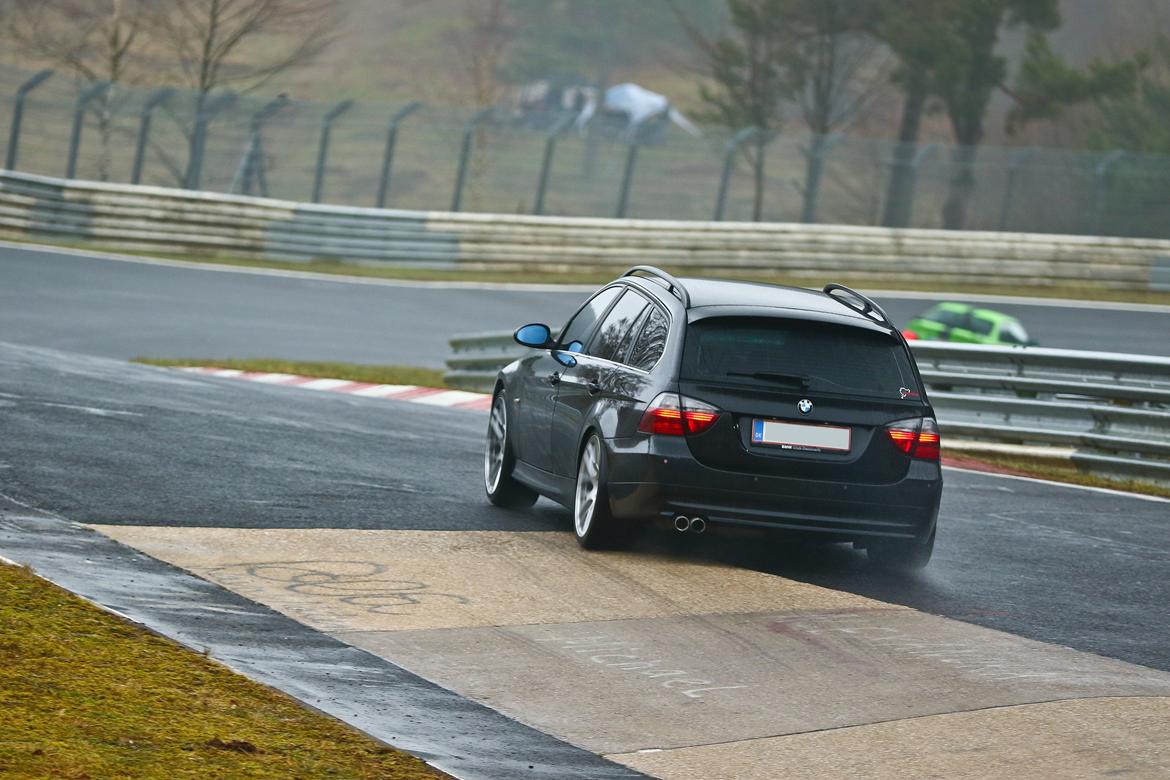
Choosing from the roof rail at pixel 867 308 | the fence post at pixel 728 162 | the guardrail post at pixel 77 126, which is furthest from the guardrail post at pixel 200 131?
the roof rail at pixel 867 308

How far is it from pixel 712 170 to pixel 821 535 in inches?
1157

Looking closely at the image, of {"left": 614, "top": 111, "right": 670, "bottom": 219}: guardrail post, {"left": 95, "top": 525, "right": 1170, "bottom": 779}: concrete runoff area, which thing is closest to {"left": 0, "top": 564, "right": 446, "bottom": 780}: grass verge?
{"left": 95, "top": 525, "right": 1170, "bottom": 779}: concrete runoff area

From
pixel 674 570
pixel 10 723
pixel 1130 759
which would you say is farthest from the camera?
pixel 674 570

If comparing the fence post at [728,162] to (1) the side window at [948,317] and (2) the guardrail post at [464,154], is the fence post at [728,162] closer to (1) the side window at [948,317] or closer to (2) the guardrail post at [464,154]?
(2) the guardrail post at [464,154]

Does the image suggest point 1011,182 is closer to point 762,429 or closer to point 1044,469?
point 1044,469

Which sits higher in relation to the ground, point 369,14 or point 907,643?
point 369,14

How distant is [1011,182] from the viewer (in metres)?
39.1

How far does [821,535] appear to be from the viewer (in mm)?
8930

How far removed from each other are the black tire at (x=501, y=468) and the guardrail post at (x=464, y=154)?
25730 millimetres

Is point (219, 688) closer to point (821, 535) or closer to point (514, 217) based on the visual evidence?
point (821, 535)

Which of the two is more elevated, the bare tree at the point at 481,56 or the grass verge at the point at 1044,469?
Answer: the bare tree at the point at 481,56

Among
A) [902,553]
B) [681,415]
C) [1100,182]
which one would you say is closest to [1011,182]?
[1100,182]

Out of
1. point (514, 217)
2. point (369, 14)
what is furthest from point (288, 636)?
point (369, 14)

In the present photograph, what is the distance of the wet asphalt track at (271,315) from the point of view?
2455 centimetres
